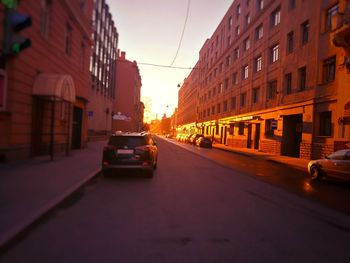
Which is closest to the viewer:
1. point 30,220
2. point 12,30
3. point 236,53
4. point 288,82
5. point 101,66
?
point 12,30

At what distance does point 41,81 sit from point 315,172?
→ 11.5m

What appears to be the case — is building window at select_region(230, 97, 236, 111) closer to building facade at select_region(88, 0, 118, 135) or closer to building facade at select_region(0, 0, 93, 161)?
building facade at select_region(88, 0, 118, 135)

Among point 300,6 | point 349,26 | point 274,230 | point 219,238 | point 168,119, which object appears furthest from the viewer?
point 168,119

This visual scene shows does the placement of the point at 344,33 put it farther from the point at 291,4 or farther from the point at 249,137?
the point at 249,137

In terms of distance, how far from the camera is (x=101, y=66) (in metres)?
38.2

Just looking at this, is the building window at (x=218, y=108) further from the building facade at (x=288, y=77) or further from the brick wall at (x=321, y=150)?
the brick wall at (x=321, y=150)

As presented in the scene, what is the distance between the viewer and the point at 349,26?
1655 centimetres

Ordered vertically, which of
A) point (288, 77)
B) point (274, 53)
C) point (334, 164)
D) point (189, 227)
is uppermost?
point (274, 53)

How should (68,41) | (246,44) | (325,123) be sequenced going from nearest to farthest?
1. (68,41)
2. (325,123)
3. (246,44)

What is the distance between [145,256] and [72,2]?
17066 mm

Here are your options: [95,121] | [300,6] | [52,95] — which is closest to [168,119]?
[95,121]

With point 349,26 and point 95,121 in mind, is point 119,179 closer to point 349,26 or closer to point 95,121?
point 349,26

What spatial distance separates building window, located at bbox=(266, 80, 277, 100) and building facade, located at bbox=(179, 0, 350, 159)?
92mm

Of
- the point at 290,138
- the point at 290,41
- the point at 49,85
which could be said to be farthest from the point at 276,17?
the point at 49,85
